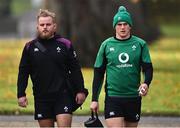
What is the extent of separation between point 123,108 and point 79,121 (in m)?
4.87

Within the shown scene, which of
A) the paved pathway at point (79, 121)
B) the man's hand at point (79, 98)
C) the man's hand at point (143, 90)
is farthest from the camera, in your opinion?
the paved pathway at point (79, 121)

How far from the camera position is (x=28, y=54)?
9.45 metres

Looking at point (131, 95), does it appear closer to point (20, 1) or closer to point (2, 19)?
point (2, 19)

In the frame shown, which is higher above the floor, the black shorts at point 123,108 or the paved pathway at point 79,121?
the black shorts at point 123,108

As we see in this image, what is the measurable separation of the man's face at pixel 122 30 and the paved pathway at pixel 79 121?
4.41 meters

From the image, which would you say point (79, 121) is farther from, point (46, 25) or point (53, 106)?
point (46, 25)

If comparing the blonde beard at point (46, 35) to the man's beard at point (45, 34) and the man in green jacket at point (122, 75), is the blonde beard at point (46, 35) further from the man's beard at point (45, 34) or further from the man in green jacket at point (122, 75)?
the man in green jacket at point (122, 75)

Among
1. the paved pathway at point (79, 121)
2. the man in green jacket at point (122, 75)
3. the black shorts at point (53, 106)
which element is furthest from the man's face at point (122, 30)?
the paved pathway at point (79, 121)

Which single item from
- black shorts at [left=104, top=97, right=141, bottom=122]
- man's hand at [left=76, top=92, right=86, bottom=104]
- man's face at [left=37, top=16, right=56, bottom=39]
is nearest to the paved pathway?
man's hand at [left=76, top=92, right=86, bottom=104]

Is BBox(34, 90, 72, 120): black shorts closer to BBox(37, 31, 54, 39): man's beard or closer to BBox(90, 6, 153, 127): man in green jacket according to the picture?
BBox(90, 6, 153, 127): man in green jacket

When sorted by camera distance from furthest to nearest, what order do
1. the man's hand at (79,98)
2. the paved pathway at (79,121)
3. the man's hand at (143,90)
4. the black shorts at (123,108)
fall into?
the paved pathway at (79,121)
the man's hand at (79,98)
the black shorts at (123,108)
the man's hand at (143,90)

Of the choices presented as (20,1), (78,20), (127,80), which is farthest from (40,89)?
(20,1)

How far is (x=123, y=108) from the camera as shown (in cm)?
934

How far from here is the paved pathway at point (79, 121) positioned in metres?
13.7
